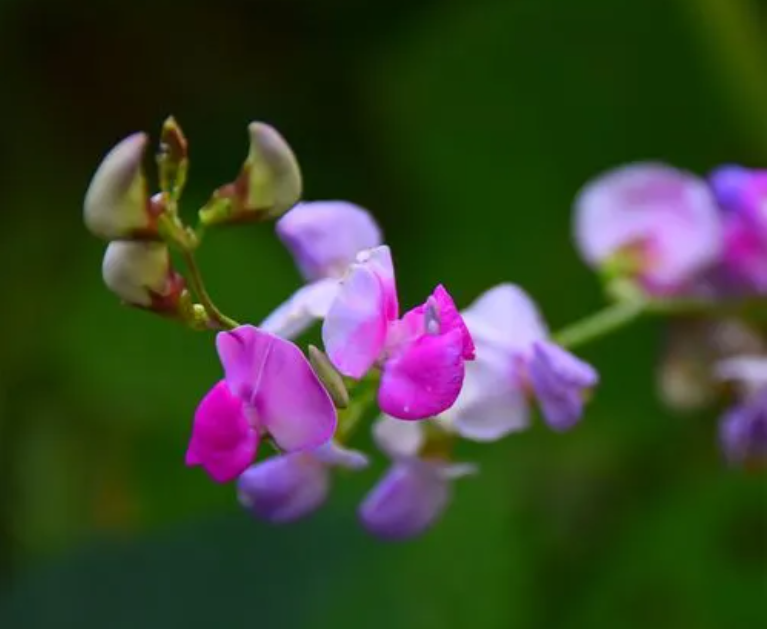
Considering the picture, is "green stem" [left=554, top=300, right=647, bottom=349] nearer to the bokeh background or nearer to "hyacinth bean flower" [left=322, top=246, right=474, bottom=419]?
"hyacinth bean flower" [left=322, top=246, right=474, bottom=419]

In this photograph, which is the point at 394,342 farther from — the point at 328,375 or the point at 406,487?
the point at 406,487

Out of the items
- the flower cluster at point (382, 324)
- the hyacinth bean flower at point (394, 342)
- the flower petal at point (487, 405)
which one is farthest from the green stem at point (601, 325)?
the hyacinth bean flower at point (394, 342)

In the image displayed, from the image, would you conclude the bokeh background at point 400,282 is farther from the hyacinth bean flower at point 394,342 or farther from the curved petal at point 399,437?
the hyacinth bean flower at point 394,342

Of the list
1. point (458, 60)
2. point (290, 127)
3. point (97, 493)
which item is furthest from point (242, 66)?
point (97, 493)

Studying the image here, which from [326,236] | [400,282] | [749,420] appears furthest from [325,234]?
[400,282]

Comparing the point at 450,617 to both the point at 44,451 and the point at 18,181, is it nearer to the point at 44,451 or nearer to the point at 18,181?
the point at 44,451

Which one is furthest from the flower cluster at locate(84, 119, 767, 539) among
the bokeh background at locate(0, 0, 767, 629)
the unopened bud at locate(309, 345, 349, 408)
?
the bokeh background at locate(0, 0, 767, 629)

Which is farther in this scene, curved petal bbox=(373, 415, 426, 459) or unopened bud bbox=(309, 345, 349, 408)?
curved petal bbox=(373, 415, 426, 459)

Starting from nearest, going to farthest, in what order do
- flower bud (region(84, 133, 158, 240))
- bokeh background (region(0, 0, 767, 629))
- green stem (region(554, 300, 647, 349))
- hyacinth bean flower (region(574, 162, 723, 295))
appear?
1. flower bud (region(84, 133, 158, 240))
2. green stem (region(554, 300, 647, 349))
3. hyacinth bean flower (region(574, 162, 723, 295))
4. bokeh background (region(0, 0, 767, 629))
